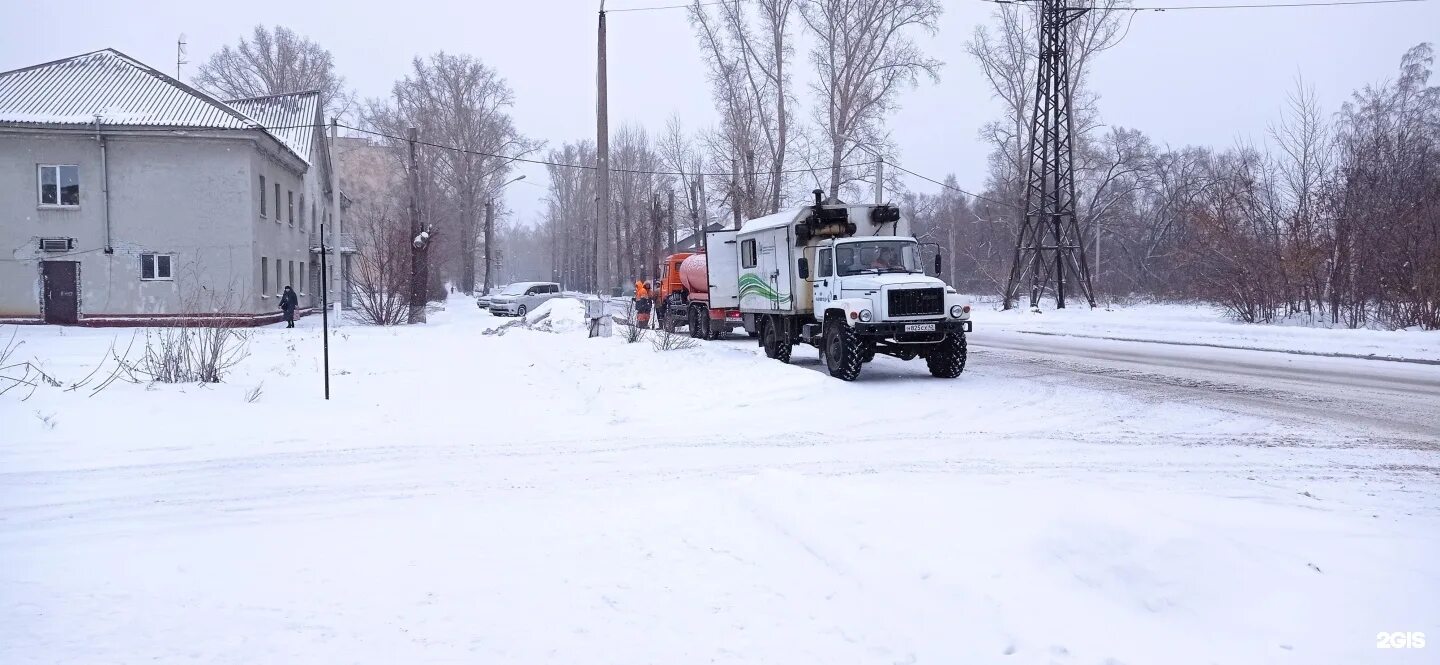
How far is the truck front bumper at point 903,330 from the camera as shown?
14.0 metres

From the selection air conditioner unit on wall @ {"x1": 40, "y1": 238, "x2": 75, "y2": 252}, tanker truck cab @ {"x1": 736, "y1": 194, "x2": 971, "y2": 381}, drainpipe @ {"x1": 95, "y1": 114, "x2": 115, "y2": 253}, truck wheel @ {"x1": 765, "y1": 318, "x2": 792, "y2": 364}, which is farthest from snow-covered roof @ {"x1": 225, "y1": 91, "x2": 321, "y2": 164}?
tanker truck cab @ {"x1": 736, "y1": 194, "x2": 971, "y2": 381}

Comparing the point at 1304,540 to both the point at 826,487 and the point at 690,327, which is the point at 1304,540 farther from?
the point at 690,327

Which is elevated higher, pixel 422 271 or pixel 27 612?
pixel 422 271

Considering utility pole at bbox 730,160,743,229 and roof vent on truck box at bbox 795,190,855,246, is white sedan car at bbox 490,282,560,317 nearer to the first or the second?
utility pole at bbox 730,160,743,229

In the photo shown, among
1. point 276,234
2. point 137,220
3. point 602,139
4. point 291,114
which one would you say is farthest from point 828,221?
point 291,114

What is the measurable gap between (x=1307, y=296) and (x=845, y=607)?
2402 cm

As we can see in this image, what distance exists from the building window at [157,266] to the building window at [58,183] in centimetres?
252

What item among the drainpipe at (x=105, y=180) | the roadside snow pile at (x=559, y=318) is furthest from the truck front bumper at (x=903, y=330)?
the drainpipe at (x=105, y=180)

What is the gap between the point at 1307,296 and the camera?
23859 millimetres

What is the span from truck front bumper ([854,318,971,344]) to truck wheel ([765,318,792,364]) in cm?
327

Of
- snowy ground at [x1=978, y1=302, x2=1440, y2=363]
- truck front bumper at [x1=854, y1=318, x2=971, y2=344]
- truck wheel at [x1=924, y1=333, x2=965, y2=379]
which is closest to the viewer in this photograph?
truck front bumper at [x1=854, y1=318, x2=971, y2=344]

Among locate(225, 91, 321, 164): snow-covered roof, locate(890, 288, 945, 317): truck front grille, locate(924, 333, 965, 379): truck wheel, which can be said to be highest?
locate(225, 91, 321, 164): snow-covered roof

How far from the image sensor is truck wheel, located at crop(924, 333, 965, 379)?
47.0 feet

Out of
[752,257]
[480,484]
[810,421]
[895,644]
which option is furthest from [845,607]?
[752,257]
